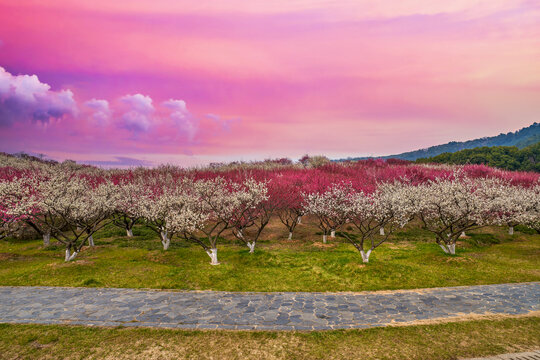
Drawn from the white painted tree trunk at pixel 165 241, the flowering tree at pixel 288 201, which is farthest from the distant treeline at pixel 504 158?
the white painted tree trunk at pixel 165 241

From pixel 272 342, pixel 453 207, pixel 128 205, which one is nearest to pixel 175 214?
pixel 128 205


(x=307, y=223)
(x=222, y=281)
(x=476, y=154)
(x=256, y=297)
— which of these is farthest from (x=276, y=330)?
(x=476, y=154)

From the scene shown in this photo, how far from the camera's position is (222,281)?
60.5 feet

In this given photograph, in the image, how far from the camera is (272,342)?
35.8ft

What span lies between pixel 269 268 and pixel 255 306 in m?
7.38

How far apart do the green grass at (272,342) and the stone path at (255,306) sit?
71 cm

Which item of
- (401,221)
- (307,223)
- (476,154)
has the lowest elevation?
(307,223)

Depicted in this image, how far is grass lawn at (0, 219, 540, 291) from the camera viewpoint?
1795cm

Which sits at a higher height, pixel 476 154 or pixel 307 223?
pixel 476 154

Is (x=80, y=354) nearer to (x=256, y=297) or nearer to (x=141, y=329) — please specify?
(x=141, y=329)

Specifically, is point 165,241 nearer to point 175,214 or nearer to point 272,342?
point 175,214

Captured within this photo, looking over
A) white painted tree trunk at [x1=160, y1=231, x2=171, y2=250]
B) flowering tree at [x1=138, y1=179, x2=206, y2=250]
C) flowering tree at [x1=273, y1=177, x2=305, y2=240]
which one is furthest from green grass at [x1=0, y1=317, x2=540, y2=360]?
flowering tree at [x1=273, y1=177, x2=305, y2=240]

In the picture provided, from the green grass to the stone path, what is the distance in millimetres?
711

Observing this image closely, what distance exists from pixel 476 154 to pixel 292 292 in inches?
4631
